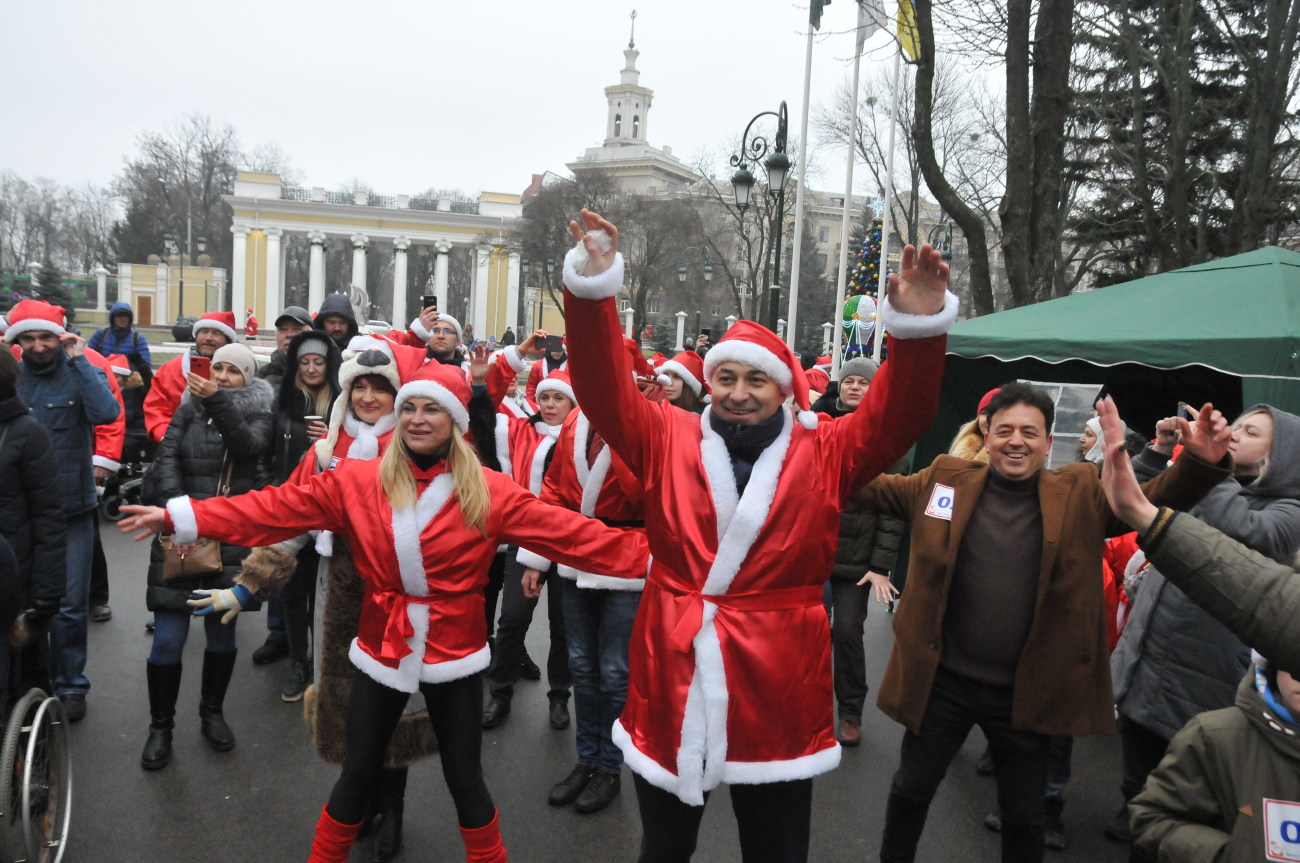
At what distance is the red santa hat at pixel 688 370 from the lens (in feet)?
15.6

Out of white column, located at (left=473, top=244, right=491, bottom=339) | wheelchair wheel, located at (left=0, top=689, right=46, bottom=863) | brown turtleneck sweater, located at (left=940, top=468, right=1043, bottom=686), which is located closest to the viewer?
wheelchair wheel, located at (left=0, top=689, right=46, bottom=863)

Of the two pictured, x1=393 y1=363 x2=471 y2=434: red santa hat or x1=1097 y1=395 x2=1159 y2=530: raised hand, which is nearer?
x1=1097 y1=395 x2=1159 y2=530: raised hand

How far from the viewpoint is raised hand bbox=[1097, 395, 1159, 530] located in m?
1.94

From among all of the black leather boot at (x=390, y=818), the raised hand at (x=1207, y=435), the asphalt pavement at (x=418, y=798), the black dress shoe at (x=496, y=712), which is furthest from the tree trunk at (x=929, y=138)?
the black leather boot at (x=390, y=818)

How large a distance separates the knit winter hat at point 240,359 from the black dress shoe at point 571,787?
9.48 ft

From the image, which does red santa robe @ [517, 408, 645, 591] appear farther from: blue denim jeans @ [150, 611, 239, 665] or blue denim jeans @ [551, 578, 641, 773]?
blue denim jeans @ [150, 611, 239, 665]

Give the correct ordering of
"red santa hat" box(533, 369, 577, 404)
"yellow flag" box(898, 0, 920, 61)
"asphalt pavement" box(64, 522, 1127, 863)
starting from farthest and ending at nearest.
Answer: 1. "yellow flag" box(898, 0, 920, 61)
2. "red santa hat" box(533, 369, 577, 404)
3. "asphalt pavement" box(64, 522, 1127, 863)

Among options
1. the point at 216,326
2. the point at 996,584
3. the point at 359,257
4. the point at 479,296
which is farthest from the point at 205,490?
the point at 359,257

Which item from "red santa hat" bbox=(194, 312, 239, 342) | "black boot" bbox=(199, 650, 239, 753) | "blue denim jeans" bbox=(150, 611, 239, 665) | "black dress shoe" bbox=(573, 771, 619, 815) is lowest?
"black dress shoe" bbox=(573, 771, 619, 815)

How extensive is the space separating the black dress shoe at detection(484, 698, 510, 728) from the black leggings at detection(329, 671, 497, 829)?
1.91 metres

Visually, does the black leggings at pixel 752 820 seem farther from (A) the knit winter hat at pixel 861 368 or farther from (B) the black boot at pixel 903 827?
(A) the knit winter hat at pixel 861 368

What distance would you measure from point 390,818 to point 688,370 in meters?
2.67

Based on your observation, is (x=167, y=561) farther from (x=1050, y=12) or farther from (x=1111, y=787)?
(x=1050, y=12)

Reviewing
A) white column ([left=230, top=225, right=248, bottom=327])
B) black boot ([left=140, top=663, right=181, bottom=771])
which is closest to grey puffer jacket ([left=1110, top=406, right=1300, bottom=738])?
black boot ([left=140, top=663, right=181, bottom=771])
